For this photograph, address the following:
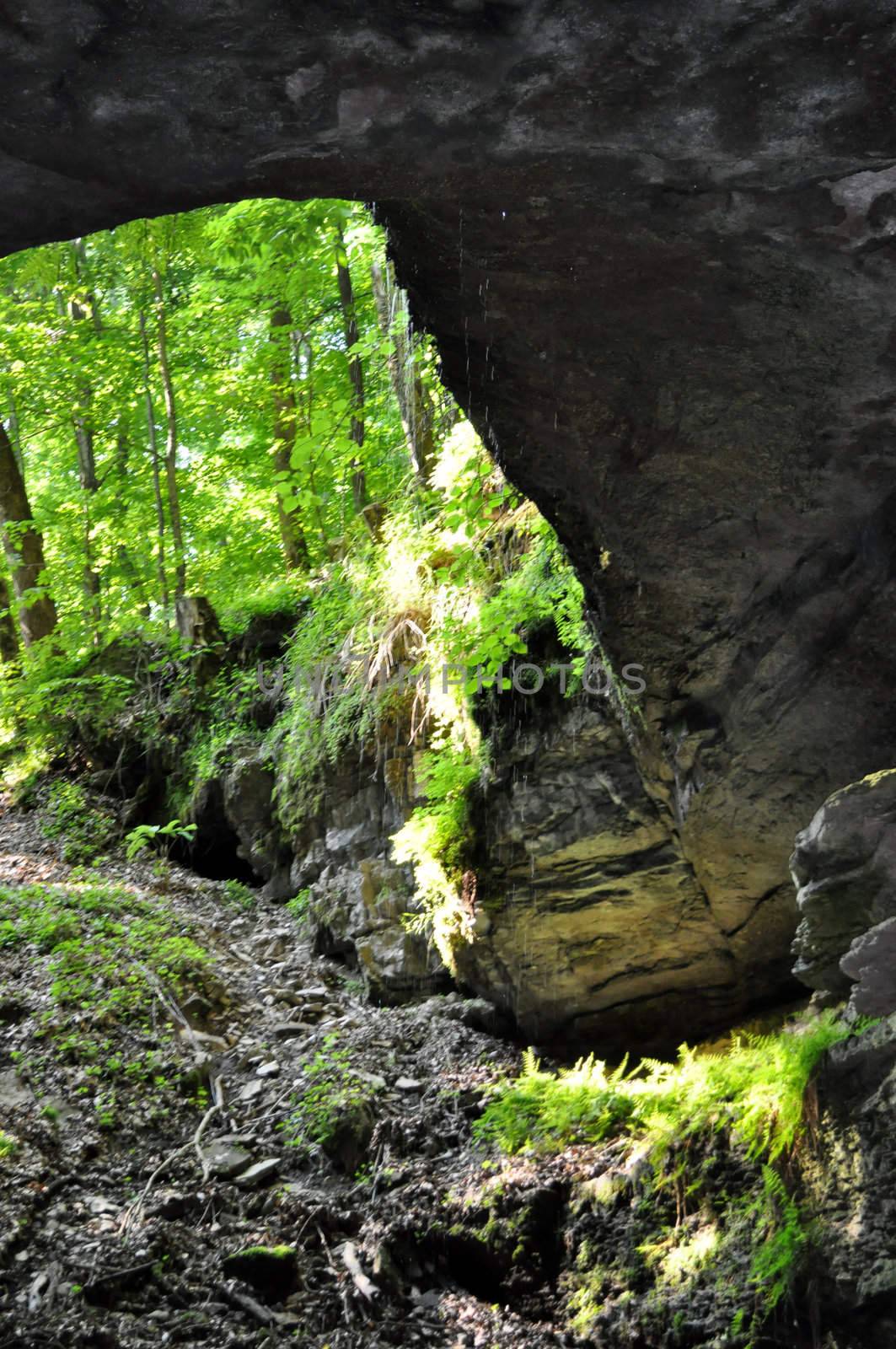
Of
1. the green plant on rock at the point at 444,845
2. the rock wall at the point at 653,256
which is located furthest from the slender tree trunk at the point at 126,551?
the rock wall at the point at 653,256

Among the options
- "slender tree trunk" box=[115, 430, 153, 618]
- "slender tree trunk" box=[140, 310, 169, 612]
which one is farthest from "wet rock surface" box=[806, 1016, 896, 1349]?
"slender tree trunk" box=[115, 430, 153, 618]

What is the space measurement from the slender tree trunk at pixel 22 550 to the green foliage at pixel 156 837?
381cm

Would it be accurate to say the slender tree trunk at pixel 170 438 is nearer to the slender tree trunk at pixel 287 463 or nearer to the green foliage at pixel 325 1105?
the slender tree trunk at pixel 287 463

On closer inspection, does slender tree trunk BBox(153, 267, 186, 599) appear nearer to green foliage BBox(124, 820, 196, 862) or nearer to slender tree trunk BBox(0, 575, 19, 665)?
green foliage BBox(124, 820, 196, 862)

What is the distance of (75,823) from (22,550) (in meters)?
4.52

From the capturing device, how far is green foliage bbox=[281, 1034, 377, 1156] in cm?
636

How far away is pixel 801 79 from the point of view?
3053mm

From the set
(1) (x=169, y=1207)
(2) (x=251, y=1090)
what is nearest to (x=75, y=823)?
(2) (x=251, y=1090)

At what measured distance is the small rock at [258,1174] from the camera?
236 inches

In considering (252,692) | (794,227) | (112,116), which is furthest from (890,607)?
(252,692)

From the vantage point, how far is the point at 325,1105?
657cm

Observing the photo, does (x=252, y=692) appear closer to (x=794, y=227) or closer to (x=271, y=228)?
(x=271, y=228)

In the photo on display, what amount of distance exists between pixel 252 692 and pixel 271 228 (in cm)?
475

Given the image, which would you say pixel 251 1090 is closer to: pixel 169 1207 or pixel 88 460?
pixel 169 1207
